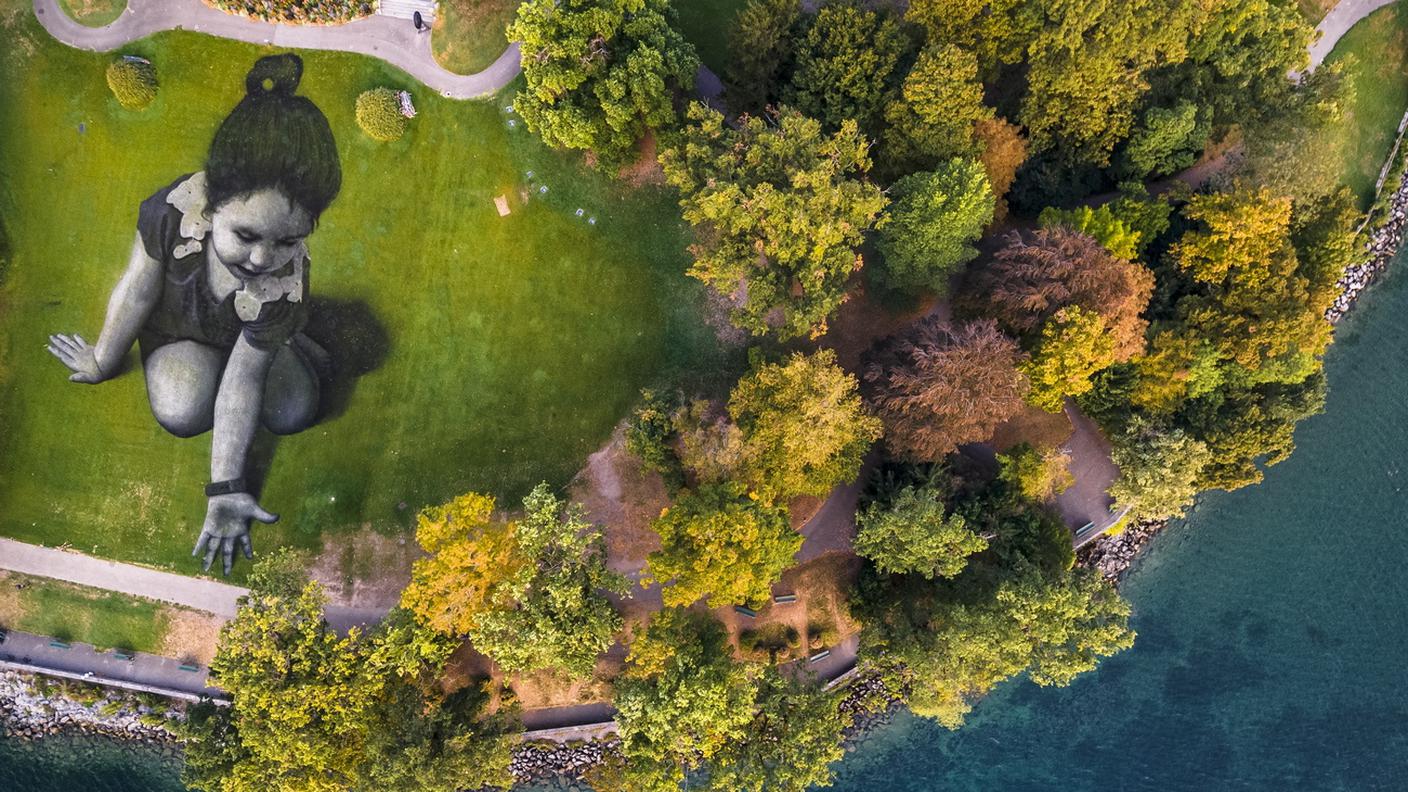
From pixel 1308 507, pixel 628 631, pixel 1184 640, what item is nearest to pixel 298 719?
pixel 628 631

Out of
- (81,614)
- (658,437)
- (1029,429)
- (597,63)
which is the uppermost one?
(597,63)

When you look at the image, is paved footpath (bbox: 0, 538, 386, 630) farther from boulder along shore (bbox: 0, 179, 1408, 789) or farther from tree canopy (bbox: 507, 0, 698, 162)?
tree canopy (bbox: 507, 0, 698, 162)

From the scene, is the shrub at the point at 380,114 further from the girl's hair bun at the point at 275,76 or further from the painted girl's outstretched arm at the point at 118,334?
the painted girl's outstretched arm at the point at 118,334

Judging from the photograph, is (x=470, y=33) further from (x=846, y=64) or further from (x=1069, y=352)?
(x=1069, y=352)

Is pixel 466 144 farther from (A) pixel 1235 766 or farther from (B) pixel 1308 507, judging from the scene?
(A) pixel 1235 766

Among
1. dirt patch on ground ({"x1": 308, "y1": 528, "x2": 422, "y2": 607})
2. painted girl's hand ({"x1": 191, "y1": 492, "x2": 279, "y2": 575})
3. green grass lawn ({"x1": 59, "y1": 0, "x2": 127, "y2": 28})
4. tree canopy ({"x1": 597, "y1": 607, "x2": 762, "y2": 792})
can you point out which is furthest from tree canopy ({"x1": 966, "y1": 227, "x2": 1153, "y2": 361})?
green grass lawn ({"x1": 59, "y1": 0, "x2": 127, "y2": 28})

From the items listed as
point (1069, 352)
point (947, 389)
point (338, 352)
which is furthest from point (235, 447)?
point (1069, 352)
